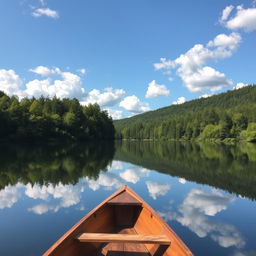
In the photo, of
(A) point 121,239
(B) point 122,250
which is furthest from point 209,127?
(A) point 121,239

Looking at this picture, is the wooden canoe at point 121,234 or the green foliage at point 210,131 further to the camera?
the green foliage at point 210,131

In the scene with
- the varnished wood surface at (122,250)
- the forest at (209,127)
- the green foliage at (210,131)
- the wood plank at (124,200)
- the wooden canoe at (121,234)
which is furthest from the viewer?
the green foliage at (210,131)

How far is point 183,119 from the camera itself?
123250mm

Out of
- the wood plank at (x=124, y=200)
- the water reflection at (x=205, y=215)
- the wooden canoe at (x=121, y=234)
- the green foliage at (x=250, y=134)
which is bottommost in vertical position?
the water reflection at (x=205, y=215)

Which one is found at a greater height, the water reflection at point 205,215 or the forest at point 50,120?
the forest at point 50,120

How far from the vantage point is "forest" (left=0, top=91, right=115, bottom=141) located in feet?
196

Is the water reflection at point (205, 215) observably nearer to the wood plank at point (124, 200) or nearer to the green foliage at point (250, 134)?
→ the wood plank at point (124, 200)

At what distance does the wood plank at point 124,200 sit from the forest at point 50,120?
56.6 metres

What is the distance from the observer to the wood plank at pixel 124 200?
7719 mm

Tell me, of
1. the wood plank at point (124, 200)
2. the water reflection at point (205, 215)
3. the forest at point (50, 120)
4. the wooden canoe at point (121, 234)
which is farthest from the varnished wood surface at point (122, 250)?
the forest at point (50, 120)

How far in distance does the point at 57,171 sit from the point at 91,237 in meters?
16.6

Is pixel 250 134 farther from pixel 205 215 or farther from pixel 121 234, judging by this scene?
pixel 121 234

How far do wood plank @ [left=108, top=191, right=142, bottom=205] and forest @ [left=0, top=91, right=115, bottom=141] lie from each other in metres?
56.6

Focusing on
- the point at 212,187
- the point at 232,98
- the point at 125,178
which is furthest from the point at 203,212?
the point at 232,98
